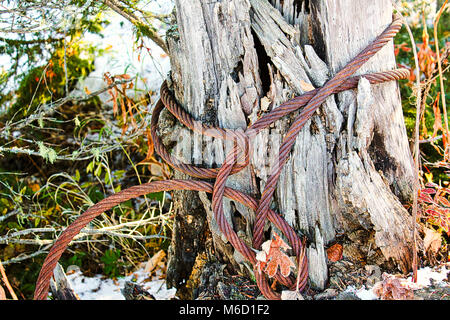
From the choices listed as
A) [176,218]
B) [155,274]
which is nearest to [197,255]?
[176,218]

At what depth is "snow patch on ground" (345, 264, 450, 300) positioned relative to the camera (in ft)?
5.23

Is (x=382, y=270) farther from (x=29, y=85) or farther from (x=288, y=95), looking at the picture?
(x=29, y=85)

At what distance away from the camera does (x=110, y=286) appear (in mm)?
2377

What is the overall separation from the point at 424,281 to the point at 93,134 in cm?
266

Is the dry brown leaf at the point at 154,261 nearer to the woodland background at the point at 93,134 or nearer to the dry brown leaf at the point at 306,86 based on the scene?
the woodland background at the point at 93,134

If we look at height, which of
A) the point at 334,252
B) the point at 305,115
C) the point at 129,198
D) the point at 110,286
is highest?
the point at 305,115

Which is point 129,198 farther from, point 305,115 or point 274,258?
point 305,115

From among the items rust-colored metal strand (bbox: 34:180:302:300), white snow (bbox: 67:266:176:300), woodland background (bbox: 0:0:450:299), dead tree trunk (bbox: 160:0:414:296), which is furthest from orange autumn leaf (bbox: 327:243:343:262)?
white snow (bbox: 67:266:176:300)

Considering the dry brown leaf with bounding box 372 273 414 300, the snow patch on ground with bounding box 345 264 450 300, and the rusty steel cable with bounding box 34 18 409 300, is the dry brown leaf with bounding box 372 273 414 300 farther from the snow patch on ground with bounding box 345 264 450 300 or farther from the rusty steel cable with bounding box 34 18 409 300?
the rusty steel cable with bounding box 34 18 409 300

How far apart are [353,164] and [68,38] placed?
7.27ft

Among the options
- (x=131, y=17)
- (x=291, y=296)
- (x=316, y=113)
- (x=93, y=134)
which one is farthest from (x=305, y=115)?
(x=93, y=134)

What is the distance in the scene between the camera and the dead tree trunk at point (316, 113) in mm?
1641

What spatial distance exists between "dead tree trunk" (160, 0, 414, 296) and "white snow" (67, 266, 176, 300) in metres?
0.82
